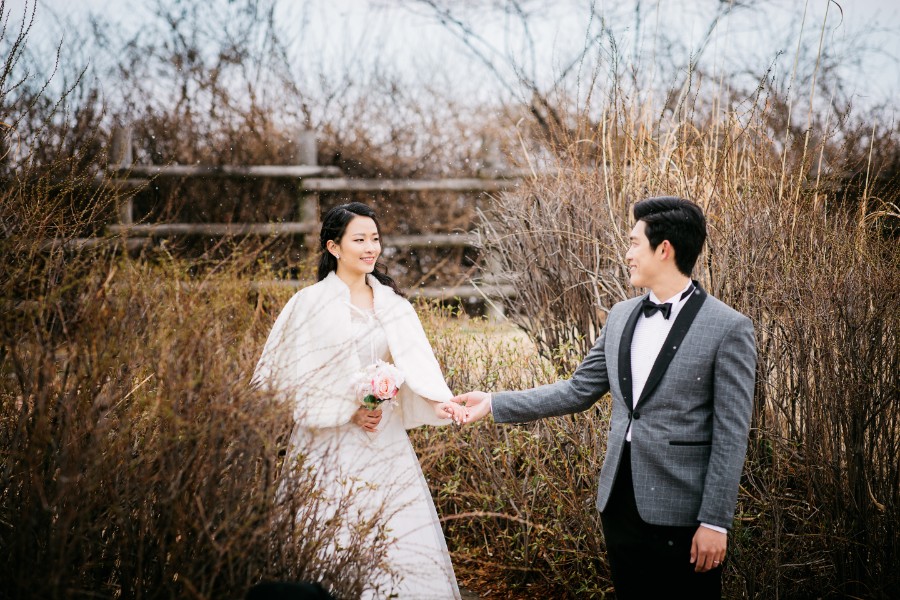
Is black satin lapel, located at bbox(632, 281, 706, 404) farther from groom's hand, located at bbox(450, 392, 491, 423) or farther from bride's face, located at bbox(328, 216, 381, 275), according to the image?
bride's face, located at bbox(328, 216, 381, 275)

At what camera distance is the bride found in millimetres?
3117

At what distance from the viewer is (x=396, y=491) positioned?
3131 millimetres

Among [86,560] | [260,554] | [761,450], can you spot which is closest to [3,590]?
[86,560]

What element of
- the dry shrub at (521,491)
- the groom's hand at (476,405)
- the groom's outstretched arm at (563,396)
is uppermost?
the groom's outstretched arm at (563,396)

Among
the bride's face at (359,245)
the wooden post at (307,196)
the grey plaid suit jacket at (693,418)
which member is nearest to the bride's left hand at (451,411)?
the bride's face at (359,245)

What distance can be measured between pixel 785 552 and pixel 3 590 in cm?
307

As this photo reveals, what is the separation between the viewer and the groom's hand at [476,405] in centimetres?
304

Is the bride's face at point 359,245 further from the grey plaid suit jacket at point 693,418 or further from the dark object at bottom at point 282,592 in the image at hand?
the dark object at bottom at point 282,592

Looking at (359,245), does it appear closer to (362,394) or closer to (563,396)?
(362,394)

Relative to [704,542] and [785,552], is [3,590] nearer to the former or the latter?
[704,542]

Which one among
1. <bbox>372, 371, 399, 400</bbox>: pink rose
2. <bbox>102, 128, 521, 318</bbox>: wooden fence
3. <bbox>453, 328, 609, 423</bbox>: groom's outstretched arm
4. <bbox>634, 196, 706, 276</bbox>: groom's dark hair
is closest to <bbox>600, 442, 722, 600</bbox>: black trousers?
<bbox>453, 328, 609, 423</bbox>: groom's outstretched arm

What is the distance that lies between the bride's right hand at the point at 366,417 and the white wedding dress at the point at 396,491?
48 millimetres

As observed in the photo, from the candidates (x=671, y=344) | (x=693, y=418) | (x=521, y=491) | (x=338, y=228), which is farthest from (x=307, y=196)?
(x=693, y=418)

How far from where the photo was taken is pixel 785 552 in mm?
3320
